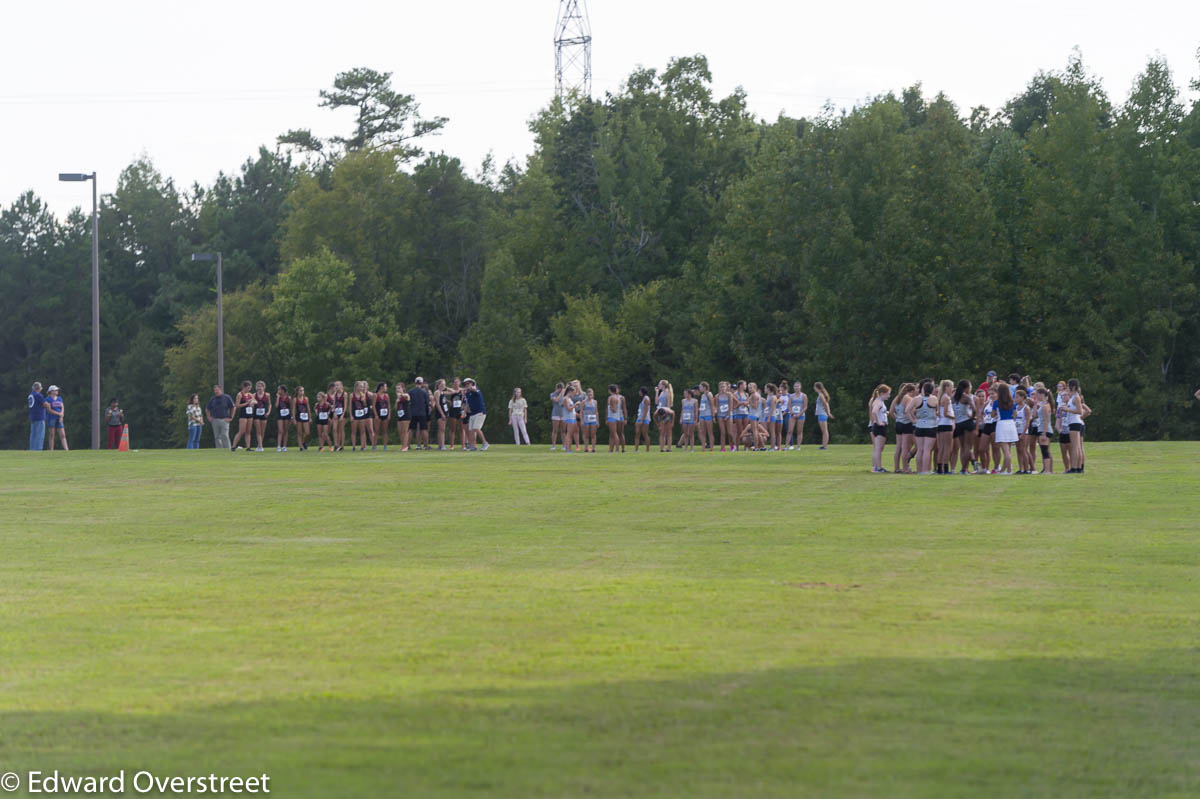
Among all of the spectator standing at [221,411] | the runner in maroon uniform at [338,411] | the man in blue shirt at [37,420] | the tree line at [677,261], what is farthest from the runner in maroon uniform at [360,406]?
the tree line at [677,261]

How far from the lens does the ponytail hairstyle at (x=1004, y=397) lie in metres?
29.4

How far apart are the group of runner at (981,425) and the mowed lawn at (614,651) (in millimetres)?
9575

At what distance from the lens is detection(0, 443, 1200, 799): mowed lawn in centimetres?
654

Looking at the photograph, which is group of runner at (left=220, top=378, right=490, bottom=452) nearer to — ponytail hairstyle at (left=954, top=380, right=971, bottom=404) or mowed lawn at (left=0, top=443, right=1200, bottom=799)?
ponytail hairstyle at (left=954, top=380, right=971, bottom=404)

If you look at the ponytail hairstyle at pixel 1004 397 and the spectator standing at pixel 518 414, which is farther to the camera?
the spectator standing at pixel 518 414

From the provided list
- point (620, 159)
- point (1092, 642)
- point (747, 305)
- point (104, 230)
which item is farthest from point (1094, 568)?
point (104, 230)

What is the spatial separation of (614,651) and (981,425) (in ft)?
72.9

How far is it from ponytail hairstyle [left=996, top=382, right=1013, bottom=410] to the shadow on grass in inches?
845

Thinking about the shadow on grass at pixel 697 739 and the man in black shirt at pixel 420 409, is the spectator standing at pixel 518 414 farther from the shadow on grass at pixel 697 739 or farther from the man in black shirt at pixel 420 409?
the shadow on grass at pixel 697 739

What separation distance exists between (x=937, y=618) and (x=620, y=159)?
73156 mm

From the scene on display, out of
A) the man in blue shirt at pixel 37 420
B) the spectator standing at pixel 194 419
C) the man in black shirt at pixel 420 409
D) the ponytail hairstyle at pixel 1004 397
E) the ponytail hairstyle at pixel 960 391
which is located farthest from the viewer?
the spectator standing at pixel 194 419

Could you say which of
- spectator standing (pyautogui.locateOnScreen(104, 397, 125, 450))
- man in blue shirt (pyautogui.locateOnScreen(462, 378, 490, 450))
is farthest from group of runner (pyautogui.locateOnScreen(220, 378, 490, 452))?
spectator standing (pyautogui.locateOnScreen(104, 397, 125, 450))

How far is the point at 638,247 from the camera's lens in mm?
83375

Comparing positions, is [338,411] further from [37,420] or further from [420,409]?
[37,420]
